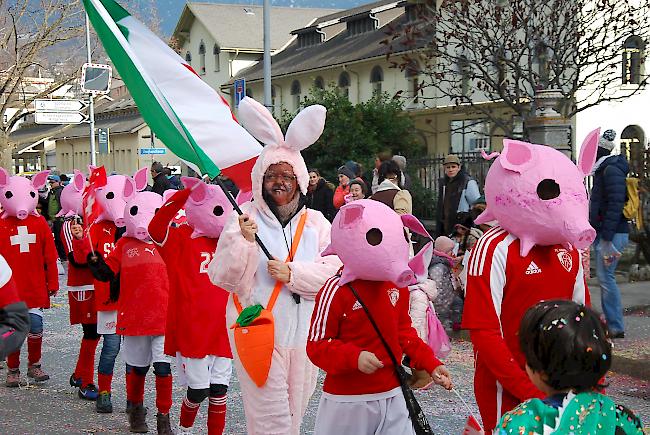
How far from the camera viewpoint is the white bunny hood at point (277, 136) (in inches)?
197

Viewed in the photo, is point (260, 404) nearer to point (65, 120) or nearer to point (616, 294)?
point (616, 294)

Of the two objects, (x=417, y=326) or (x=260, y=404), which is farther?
(x=417, y=326)

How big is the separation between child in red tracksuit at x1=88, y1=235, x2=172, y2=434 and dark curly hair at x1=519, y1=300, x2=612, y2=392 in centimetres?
431

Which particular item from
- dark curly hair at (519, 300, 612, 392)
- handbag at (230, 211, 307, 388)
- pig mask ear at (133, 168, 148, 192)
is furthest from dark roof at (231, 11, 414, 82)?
dark curly hair at (519, 300, 612, 392)

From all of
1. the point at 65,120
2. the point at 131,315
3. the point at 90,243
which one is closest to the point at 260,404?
the point at 131,315

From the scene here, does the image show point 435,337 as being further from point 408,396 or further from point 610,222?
point 610,222

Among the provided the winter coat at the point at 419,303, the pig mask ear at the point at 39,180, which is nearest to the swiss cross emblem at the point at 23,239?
the pig mask ear at the point at 39,180

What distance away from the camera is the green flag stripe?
5.07 meters

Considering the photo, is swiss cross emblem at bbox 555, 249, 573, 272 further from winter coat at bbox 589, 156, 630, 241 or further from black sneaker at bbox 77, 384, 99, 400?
winter coat at bbox 589, 156, 630, 241

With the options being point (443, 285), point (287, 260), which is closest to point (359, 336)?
point (287, 260)

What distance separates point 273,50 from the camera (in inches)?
2000

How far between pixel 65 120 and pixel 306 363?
1655 centimetres

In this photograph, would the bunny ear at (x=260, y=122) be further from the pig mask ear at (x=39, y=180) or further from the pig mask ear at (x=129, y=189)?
the pig mask ear at (x=39, y=180)

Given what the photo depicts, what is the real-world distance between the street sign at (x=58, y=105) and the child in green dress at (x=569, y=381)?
18555 mm
